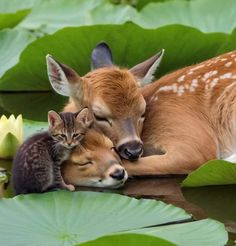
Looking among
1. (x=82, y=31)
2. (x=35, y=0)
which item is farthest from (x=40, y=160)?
(x=35, y=0)

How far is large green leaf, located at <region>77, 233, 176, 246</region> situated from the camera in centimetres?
516

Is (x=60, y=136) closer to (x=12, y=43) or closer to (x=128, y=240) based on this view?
(x=128, y=240)

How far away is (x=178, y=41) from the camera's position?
29.6ft

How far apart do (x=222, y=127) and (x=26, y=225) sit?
2.21m

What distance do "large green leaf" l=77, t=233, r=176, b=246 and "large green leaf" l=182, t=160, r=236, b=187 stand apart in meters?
1.53

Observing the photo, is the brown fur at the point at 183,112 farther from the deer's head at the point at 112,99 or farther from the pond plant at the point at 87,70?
the pond plant at the point at 87,70

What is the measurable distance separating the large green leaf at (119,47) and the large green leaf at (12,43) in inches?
8.8

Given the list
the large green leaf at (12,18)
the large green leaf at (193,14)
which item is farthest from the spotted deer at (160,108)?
the large green leaf at (12,18)

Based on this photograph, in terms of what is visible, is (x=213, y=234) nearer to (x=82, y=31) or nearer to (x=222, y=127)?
(x=222, y=127)

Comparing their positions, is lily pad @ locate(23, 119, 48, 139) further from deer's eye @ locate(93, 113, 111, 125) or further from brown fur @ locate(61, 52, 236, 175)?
deer's eye @ locate(93, 113, 111, 125)

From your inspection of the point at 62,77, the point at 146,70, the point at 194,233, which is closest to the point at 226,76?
the point at 146,70

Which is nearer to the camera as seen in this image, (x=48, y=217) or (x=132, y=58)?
(x=48, y=217)

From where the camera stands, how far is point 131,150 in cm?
731

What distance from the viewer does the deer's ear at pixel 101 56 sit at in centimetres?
817
